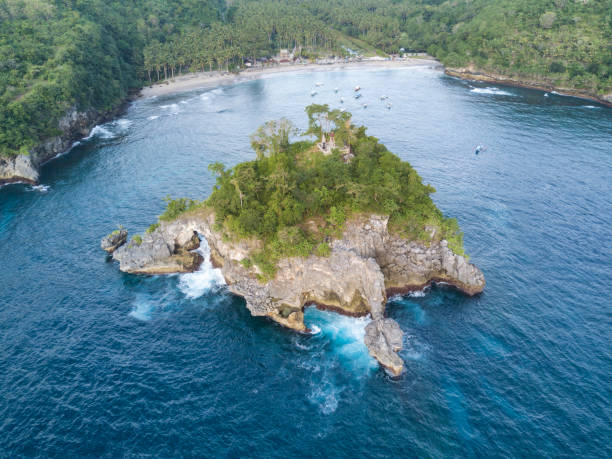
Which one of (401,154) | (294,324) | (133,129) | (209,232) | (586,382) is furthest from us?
(133,129)

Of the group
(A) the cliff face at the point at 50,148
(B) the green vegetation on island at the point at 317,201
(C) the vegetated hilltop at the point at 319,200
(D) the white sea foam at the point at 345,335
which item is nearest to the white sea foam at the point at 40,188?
(A) the cliff face at the point at 50,148

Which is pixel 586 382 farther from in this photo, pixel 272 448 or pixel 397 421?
pixel 272 448

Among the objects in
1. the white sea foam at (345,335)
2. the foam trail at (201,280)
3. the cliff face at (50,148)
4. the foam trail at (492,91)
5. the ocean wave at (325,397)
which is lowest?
the ocean wave at (325,397)

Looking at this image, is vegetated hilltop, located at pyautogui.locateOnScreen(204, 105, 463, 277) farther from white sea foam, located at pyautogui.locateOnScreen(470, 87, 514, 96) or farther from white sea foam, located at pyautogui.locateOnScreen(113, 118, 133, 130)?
white sea foam, located at pyautogui.locateOnScreen(470, 87, 514, 96)

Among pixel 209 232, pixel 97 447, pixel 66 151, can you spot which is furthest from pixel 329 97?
pixel 97 447

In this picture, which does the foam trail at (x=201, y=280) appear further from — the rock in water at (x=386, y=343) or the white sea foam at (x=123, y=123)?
the white sea foam at (x=123, y=123)
